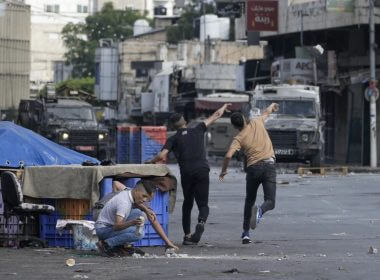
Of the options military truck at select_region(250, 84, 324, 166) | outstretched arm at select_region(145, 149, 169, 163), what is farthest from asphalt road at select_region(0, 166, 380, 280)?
military truck at select_region(250, 84, 324, 166)

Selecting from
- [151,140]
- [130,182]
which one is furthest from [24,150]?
[151,140]

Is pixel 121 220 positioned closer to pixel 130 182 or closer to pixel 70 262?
pixel 70 262

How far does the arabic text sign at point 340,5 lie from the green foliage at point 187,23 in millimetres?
60948

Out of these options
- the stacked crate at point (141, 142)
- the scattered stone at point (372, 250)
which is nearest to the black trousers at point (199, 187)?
the scattered stone at point (372, 250)

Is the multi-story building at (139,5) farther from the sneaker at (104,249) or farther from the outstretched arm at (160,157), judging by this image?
the sneaker at (104,249)

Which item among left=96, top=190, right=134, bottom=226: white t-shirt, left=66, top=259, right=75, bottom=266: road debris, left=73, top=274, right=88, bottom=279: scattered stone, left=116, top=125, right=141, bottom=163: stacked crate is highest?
left=96, top=190, right=134, bottom=226: white t-shirt

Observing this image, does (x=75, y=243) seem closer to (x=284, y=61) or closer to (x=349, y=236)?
(x=349, y=236)

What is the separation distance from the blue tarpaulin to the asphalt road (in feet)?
4.53

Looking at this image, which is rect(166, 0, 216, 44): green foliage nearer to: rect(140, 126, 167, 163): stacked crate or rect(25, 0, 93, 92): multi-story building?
rect(25, 0, 93, 92): multi-story building

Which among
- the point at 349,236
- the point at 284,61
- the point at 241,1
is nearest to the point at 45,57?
the point at 241,1

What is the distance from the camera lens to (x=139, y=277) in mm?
13531

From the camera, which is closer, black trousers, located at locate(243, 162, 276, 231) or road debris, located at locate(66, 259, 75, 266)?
road debris, located at locate(66, 259, 75, 266)

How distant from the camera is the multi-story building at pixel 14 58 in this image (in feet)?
291

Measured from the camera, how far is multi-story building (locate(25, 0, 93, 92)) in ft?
511
